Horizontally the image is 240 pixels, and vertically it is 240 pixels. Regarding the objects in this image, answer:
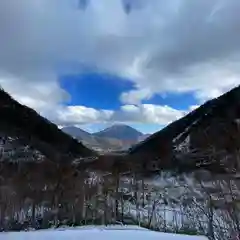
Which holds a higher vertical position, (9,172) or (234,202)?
(9,172)

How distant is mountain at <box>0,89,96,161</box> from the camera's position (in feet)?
42.8

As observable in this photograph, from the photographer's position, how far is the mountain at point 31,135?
1305 centimetres

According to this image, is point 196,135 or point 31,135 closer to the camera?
point 196,135

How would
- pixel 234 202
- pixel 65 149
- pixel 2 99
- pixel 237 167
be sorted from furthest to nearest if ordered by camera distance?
pixel 2 99
pixel 65 149
pixel 237 167
pixel 234 202

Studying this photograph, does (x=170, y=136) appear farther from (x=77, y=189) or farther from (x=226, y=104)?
(x=77, y=189)

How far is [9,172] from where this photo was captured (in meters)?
10.1

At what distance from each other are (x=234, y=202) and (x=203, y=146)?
7.81 metres

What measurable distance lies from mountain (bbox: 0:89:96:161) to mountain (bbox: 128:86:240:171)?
2511mm

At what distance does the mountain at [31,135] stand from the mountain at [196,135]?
2.51 m

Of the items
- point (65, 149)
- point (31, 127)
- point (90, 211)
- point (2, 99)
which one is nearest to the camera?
point (90, 211)

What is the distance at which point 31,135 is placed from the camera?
48.4 ft

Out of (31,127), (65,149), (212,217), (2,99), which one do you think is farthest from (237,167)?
(2,99)

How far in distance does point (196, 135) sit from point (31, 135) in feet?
20.0

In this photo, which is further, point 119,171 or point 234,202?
point 119,171
